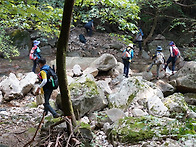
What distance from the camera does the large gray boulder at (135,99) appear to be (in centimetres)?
584

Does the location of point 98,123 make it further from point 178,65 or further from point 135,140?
point 178,65

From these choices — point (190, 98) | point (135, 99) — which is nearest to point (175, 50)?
point (190, 98)

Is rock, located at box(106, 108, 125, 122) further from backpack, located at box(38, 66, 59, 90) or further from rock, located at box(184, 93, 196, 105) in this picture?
rock, located at box(184, 93, 196, 105)

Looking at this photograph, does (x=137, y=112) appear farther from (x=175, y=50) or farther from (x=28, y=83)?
(x=175, y=50)

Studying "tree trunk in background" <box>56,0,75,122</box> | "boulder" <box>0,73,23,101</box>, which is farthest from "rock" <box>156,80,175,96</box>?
"tree trunk in background" <box>56,0,75,122</box>

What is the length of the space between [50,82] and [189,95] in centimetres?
717

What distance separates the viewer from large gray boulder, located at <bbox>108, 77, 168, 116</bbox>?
19.1 feet

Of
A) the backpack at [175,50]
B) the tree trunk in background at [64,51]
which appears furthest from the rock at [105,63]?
the tree trunk in background at [64,51]

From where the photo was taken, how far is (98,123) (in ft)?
15.8

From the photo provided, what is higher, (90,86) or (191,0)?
(191,0)

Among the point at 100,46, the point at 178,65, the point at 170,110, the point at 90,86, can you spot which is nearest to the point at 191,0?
the point at 178,65

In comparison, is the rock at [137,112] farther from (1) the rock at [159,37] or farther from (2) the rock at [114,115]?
(1) the rock at [159,37]

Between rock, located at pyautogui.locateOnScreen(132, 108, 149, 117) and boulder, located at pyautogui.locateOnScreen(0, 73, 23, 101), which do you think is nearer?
rock, located at pyautogui.locateOnScreen(132, 108, 149, 117)

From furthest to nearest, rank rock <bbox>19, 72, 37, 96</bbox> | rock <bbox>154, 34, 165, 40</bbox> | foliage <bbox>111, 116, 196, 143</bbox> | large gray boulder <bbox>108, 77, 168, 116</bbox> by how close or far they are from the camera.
Answer: rock <bbox>154, 34, 165, 40</bbox>
rock <bbox>19, 72, 37, 96</bbox>
large gray boulder <bbox>108, 77, 168, 116</bbox>
foliage <bbox>111, 116, 196, 143</bbox>
